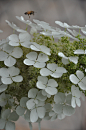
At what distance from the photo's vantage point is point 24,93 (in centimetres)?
33

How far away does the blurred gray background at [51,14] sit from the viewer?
4.01 ft

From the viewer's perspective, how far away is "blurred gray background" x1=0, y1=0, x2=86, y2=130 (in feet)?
4.01

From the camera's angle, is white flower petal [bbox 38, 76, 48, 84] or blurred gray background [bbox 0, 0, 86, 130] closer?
white flower petal [bbox 38, 76, 48, 84]

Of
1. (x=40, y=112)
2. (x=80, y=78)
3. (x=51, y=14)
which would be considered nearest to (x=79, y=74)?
(x=80, y=78)

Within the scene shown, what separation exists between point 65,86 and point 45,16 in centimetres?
113

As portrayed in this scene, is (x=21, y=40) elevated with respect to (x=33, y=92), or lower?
elevated

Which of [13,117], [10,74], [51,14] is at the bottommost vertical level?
[13,117]

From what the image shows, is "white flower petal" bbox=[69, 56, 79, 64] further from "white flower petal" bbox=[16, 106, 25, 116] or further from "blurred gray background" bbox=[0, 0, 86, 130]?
"blurred gray background" bbox=[0, 0, 86, 130]

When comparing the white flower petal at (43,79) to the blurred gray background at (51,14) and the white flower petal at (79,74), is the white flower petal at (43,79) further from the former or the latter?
the blurred gray background at (51,14)

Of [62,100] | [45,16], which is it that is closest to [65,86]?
[62,100]

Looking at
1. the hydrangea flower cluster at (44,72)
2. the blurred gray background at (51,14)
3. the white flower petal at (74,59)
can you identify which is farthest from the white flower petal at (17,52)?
the blurred gray background at (51,14)

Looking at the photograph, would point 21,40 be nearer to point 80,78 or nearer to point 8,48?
point 8,48

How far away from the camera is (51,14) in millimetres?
1312

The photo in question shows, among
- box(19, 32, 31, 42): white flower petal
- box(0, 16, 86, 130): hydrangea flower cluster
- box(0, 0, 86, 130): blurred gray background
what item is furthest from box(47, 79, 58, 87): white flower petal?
box(0, 0, 86, 130): blurred gray background
